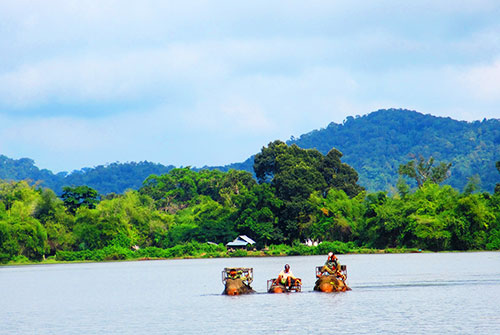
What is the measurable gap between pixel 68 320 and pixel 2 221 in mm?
54728

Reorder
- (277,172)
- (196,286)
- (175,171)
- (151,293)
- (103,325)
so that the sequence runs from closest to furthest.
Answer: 1. (103,325)
2. (151,293)
3. (196,286)
4. (277,172)
5. (175,171)

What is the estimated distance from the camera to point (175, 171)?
148 meters

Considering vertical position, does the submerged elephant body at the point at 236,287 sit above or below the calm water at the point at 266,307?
above

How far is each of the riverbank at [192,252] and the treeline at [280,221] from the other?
0.14m

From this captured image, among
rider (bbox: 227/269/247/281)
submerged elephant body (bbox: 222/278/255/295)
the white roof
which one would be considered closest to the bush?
the white roof

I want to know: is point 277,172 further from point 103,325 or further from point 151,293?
point 103,325

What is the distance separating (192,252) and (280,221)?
39.2 ft

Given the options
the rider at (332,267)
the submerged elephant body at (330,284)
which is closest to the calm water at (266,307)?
the submerged elephant body at (330,284)

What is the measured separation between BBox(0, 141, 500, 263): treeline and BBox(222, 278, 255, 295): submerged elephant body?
1806 inches

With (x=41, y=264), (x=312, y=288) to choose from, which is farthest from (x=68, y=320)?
(x=41, y=264)

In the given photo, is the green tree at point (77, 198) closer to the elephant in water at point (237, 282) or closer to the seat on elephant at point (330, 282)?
the elephant in water at point (237, 282)

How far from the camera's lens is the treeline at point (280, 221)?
81438mm

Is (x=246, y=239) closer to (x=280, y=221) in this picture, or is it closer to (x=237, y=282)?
(x=280, y=221)

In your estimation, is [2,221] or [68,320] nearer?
[68,320]
